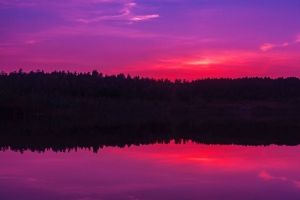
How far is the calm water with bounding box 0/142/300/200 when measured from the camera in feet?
22.3

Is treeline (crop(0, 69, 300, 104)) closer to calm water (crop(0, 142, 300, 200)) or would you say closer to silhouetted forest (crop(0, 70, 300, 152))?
silhouetted forest (crop(0, 70, 300, 152))

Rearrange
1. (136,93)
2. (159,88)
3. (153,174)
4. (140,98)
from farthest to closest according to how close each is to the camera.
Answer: (159,88), (136,93), (140,98), (153,174)

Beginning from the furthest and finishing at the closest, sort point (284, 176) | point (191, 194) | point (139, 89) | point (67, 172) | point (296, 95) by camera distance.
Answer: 1. point (139, 89)
2. point (296, 95)
3. point (67, 172)
4. point (284, 176)
5. point (191, 194)

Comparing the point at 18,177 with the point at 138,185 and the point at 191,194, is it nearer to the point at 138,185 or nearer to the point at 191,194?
the point at 138,185

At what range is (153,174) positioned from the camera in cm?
851

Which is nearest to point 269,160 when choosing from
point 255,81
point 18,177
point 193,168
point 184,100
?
point 193,168

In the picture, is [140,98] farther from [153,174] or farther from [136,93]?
[153,174]

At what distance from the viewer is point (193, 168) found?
30.5ft

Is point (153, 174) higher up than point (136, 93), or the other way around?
point (136, 93)

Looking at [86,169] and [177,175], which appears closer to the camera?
[177,175]

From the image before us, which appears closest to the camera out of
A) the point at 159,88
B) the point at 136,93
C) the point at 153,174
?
the point at 153,174

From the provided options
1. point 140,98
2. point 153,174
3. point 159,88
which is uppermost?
point 159,88

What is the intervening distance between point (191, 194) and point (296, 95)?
70226 millimetres

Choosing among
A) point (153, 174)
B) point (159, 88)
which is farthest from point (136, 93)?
point (153, 174)
